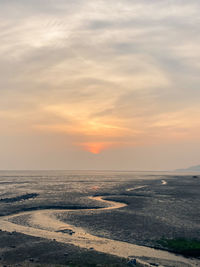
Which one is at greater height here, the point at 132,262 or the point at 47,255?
the point at 132,262

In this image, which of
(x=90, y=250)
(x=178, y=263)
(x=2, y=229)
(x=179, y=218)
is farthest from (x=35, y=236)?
(x=179, y=218)

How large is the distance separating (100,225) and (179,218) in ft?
48.5

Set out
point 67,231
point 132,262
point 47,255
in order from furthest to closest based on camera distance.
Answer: point 67,231 < point 47,255 < point 132,262

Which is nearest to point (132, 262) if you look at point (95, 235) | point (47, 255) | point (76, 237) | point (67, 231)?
point (47, 255)

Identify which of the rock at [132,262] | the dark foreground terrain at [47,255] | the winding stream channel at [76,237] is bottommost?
the winding stream channel at [76,237]

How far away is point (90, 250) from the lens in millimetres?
27500

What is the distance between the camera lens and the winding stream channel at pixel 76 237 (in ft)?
86.8

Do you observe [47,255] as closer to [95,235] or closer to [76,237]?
[76,237]

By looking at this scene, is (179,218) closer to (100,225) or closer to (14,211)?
(100,225)

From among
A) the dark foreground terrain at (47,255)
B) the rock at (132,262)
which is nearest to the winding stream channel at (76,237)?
the rock at (132,262)

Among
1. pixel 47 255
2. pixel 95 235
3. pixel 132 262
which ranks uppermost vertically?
pixel 132 262

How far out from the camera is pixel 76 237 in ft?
108

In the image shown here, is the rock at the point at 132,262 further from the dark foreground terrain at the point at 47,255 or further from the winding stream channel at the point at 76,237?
the winding stream channel at the point at 76,237

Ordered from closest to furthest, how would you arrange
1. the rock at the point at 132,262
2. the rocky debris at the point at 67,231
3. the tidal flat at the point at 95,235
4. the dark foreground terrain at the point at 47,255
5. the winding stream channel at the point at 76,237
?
the rock at the point at 132,262 < the dark foreground terrain at the point at 47,255 < the tidal flat at the point at 95,235 < the winding stream channel at the point at 76,237 < the rocky debris at the point at 67,231
